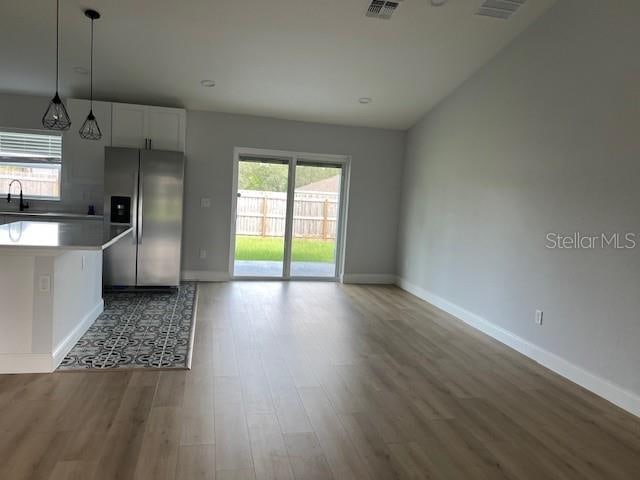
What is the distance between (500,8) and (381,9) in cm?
102

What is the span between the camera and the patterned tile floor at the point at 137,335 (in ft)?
10.8

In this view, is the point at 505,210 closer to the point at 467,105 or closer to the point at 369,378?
the point at 467,105

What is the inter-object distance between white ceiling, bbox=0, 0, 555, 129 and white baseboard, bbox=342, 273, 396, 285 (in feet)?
8.02

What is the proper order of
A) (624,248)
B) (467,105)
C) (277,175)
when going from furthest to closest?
(277,175), (467,105), (624,248)

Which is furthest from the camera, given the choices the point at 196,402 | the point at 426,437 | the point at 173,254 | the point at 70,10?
the point at 173,254

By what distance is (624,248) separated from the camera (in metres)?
3.12

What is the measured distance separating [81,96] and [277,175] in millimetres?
2727

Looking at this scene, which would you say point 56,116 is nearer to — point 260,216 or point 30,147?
point 30,147

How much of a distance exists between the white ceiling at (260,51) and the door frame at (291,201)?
0.66 metres

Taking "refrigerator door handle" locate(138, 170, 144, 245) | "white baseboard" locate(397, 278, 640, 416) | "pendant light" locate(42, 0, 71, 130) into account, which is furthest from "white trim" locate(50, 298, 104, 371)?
"white baseboard" locate(397, 278, 640, 416)

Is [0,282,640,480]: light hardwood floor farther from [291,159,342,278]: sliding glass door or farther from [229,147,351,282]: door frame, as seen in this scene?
[291,159,342,278]: sliding glass door

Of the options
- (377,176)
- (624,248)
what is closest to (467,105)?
(377,176)

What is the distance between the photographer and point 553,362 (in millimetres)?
3701

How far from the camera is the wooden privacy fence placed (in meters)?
6.63
